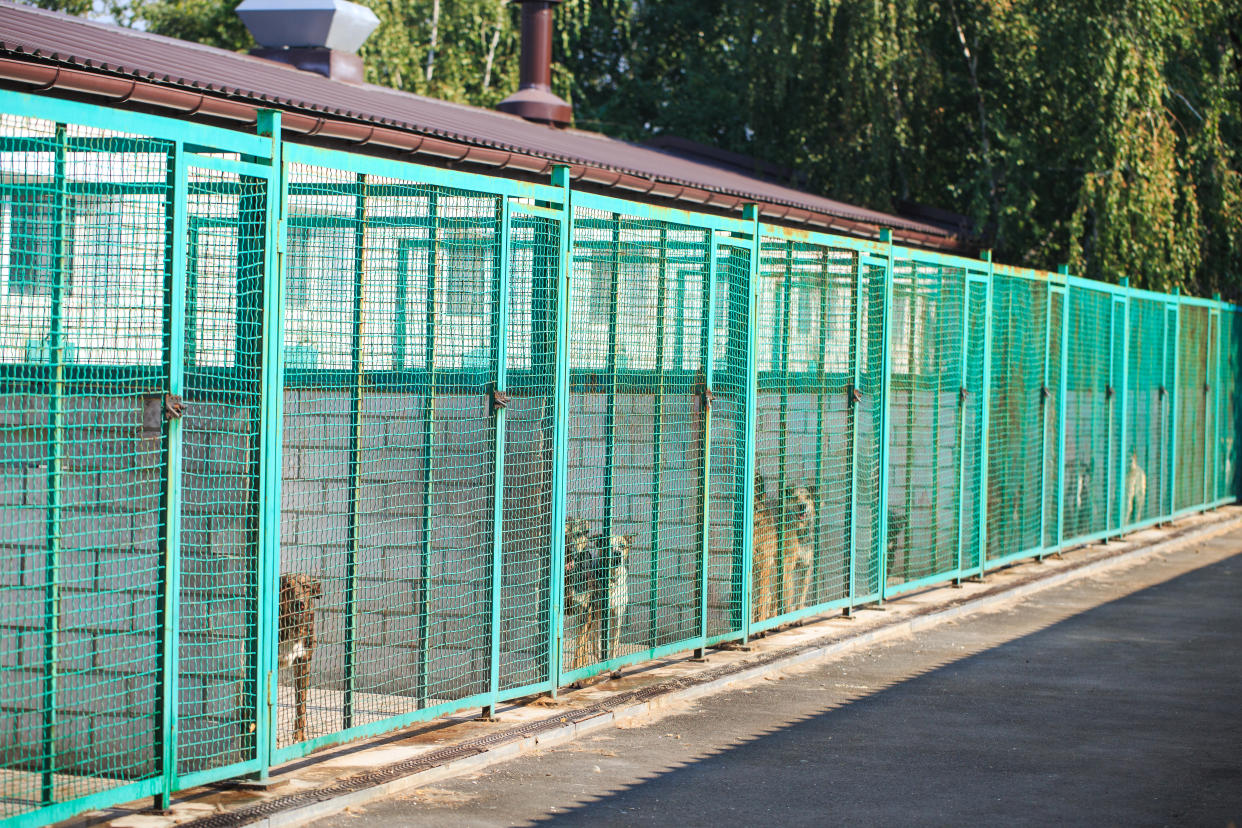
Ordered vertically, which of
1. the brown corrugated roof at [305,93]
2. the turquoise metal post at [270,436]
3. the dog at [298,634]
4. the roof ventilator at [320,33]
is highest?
the roof ventilator at [320,33]

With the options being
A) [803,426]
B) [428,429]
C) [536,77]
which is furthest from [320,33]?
[428,429]

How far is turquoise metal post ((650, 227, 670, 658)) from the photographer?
313 inches

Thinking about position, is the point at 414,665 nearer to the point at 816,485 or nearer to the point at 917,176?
the point at 816,485

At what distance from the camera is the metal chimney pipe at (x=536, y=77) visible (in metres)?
21.0

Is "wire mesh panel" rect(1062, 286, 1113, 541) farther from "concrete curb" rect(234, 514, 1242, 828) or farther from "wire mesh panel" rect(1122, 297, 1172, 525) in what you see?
"wire mesh panel" rect(1122, 297, 1172, 525)

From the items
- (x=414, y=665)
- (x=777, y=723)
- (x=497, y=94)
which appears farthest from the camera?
(x=497, y=94)

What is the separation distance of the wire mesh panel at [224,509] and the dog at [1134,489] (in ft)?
40.2

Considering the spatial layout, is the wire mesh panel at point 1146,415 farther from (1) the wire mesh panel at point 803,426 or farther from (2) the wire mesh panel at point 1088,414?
(1) the wire mesh panel at point 803,426

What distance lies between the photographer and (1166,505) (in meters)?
17.2

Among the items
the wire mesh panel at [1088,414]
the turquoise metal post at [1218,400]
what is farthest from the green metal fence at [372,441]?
the turquoise metal post at [1218,400]

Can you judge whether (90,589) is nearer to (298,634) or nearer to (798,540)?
(298,634)

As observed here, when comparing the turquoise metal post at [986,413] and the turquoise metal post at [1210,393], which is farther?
the turquoise metal post at [1210,393]

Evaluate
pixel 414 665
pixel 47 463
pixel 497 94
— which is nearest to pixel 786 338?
pixel 414 665

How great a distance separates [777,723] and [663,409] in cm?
182
